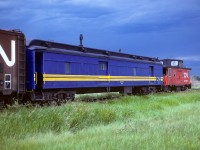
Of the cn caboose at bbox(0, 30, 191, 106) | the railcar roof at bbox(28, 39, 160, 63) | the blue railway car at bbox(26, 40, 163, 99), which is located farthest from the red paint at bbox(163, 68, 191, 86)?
the cn caboose at bbox(0, 30, 191, 106)

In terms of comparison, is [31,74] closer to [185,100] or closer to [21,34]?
[21,34]

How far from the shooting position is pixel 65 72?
20.7 meters

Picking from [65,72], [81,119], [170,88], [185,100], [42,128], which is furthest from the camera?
[170,88]

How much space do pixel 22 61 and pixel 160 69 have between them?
2250cm

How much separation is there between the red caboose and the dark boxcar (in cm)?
2394

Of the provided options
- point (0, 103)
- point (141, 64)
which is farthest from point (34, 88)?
point (141, 64)

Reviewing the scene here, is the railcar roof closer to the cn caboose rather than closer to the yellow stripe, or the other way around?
the cn caboose

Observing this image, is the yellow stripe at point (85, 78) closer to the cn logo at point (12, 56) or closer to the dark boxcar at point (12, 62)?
the dark boxcar at point (12, 62)

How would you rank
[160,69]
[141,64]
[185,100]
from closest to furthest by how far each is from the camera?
[185,100], [141,64], [160,69]

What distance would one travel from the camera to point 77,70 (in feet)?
71.5

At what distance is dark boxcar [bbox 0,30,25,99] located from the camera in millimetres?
16797

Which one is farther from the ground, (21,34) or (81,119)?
(21,34)

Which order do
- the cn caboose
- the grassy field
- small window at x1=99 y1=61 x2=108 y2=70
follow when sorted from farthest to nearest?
small window at x1=99 y1=61 x2=108 y2=70 → the cn caboose → the grassy field

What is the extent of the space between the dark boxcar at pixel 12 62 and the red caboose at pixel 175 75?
23.9 metres
